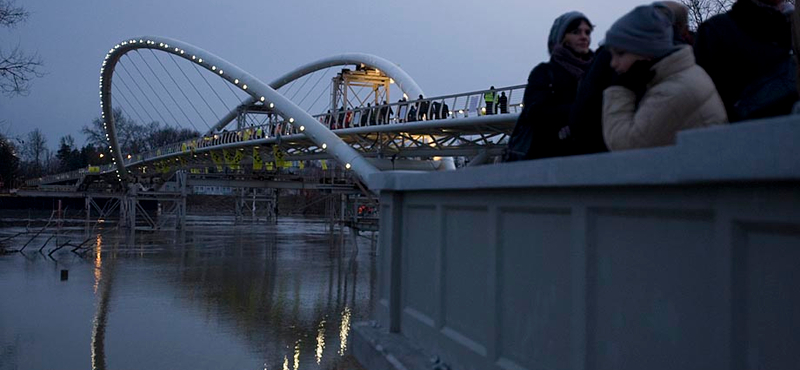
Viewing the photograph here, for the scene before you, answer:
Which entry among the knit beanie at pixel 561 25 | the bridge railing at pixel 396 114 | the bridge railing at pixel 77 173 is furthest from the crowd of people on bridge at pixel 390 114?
the bridge railing at pixel 77 173

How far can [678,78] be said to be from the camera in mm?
→ 2904

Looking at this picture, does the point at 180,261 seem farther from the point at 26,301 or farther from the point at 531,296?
the point at 531,296

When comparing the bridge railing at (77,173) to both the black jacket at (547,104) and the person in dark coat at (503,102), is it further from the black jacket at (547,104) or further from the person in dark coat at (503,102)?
the black jacket at (547,104)

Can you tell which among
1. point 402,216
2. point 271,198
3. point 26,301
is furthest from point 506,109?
point 271,198

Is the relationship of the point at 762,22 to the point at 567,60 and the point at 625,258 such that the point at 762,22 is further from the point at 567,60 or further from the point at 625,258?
the point at 625,258

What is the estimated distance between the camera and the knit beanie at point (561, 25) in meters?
4.23

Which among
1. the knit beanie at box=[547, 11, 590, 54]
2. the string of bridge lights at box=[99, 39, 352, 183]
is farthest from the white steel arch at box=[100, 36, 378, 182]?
the knit beanie at box=[547, 11, 590, 54]

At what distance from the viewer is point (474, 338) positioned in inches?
157

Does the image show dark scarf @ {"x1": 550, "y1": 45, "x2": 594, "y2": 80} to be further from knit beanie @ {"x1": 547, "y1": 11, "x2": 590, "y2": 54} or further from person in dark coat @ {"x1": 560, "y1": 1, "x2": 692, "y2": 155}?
person in dark coat @ {"x1": 560, "y1": 1, "x2": 692, "y2": 155}

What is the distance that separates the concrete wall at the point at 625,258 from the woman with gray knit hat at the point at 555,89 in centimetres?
48

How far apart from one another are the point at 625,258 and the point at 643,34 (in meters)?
0.86

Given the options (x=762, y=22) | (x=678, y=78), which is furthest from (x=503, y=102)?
(x=678, y=78)

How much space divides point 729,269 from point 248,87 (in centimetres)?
4278

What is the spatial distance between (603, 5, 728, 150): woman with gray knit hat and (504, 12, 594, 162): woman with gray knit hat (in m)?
0.85
